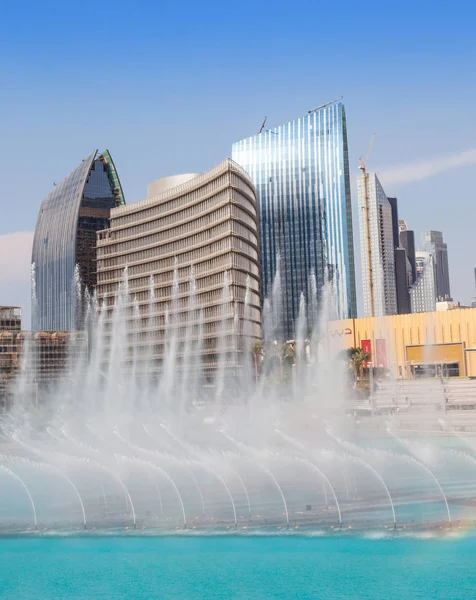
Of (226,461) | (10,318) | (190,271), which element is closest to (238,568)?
(226,461)

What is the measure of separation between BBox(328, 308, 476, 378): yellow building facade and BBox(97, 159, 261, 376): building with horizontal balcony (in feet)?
65.6

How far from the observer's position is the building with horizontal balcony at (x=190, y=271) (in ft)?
481

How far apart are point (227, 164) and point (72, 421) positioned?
211ft

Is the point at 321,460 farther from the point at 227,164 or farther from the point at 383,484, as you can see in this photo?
the point at 227,164

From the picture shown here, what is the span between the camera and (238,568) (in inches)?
1243

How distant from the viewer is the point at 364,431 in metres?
84.9

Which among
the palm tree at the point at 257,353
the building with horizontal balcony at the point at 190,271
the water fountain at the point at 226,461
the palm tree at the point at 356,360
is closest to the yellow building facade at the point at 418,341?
the water fountain at the point at 226,461

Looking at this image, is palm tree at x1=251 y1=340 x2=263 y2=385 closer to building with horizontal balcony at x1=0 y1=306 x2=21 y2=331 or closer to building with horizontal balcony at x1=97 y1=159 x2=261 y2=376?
building with horizontal balcony at x1=97 y1=159 x2=261 y2=376

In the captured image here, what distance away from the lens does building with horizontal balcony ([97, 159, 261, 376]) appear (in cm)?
14675

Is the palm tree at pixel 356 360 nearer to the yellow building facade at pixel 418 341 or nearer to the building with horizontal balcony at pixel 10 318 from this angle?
the yellow building facade at pixel 418 341

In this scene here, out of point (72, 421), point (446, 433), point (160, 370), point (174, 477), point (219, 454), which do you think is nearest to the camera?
point (174, 477)

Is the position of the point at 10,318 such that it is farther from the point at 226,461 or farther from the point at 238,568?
the point at 238,568

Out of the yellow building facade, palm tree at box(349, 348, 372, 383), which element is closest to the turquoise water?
palm tree at box(349, 348, 372, 383)

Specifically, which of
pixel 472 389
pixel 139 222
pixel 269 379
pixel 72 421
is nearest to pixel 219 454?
pixel 72 421
